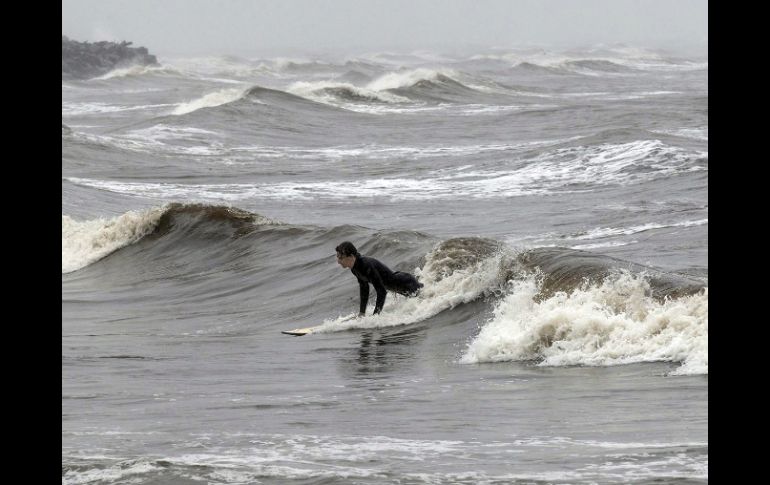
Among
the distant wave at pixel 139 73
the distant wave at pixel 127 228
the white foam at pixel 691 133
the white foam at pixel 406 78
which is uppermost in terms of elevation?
the distant wave at pixel 139 73

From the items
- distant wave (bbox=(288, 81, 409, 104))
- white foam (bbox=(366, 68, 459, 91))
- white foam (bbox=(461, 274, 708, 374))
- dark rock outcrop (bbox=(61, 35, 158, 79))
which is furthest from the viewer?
dark rock outcrop (bbox=(61, 35, 158, 79))

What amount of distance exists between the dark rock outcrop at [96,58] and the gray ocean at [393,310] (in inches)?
1945

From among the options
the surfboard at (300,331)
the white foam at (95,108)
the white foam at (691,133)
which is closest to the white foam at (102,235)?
the surfboard at (300,331)

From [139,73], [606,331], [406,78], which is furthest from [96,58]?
[606,331]

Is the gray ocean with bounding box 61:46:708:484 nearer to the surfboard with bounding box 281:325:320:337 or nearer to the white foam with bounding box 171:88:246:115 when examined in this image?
the surfboard with bounding box 281:325:320:337

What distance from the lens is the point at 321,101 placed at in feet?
161

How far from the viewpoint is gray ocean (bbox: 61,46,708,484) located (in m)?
5.88

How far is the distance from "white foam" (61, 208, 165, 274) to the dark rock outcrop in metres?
61.2

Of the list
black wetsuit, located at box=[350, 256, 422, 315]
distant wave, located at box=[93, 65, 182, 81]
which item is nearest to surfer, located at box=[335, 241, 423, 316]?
black wetsuit, located at box=[350, 256, 422, 315]

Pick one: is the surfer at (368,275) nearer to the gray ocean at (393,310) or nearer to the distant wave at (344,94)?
the gray ocean at (393,310)

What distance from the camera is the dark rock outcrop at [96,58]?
85312mm
